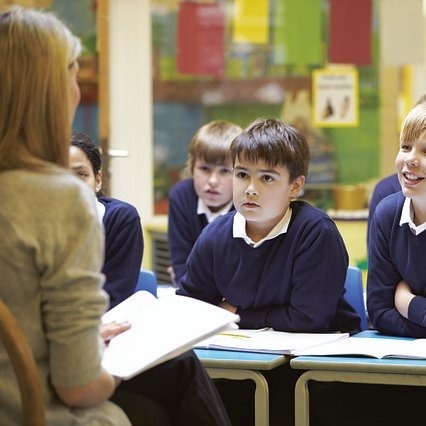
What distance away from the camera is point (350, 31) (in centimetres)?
506

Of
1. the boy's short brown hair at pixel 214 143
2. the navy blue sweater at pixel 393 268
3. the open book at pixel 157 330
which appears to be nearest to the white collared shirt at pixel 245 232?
the navy blue sweater at pixel 393 268

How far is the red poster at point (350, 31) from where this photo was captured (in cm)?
503

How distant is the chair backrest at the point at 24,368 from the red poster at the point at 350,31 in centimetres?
381

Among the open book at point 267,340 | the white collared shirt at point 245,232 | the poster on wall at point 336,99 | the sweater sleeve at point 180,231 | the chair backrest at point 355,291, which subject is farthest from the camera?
the poster on wall at point 336,99

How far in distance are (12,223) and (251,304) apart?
125 centimetres

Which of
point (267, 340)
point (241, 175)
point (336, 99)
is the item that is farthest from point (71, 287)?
point (336, 99)

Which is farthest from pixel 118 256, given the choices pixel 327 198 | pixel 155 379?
pixel 327 198

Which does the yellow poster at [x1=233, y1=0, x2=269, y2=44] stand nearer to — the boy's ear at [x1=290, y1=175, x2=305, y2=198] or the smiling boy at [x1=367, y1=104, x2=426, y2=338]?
the boy's ear at [x1=290, y1=175, x2=305, y2=198]

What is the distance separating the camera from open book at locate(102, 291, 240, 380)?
1.79m

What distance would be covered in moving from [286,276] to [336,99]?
2.61 meters

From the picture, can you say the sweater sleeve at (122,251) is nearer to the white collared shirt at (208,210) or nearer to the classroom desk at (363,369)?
the classroom desk at (363,369)

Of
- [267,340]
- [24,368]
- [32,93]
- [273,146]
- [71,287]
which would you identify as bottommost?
[267,340]

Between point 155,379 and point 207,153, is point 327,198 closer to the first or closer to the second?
point 207,153

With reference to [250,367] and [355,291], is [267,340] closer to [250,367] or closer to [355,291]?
[250,367]
